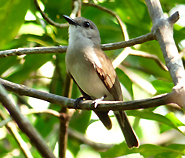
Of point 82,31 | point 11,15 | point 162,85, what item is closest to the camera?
point 11,15

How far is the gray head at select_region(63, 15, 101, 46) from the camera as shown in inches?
132

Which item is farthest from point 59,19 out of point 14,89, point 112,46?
point 14,89

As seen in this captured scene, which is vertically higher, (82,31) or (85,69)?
(82,31)

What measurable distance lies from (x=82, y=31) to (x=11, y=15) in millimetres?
899

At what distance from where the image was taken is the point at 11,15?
2947 mm

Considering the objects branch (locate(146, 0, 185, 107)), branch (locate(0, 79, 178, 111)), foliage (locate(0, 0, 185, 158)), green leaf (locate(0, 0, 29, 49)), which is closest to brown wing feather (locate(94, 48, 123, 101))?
foliage (locate(0, 0, 185, 158))

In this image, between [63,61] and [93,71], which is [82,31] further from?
[93,71]

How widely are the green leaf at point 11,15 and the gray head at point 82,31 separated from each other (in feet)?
1.78

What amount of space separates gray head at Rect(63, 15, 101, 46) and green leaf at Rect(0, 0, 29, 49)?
0.54m

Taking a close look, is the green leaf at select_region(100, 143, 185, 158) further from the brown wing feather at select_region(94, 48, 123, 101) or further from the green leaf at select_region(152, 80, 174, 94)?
the green leaf at select_region(152, 80, 174, 94)

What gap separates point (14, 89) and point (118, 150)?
1.25 metres

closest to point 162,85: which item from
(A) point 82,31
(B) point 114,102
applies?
(A) point 82,31

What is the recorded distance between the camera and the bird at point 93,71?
120 inches

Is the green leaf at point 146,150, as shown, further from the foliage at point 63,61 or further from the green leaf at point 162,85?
the green leaf at point 162,85
